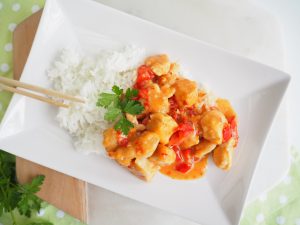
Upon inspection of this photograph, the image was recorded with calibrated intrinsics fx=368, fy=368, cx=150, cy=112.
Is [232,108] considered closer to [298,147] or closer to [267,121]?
[267,121]

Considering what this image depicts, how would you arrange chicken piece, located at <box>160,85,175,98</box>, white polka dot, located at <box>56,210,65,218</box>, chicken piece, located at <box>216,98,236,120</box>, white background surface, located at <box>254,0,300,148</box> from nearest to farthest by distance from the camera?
chicken piece, located at <box>160,85,175,98</box>, chicken piece, located at <box>216,98,236,120</box>, white polka dot, located at <box>56,210,65,218</box>, white background surface, located at <box>254,0,300,148</box>

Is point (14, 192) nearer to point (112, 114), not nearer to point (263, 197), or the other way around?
point (112, 114)

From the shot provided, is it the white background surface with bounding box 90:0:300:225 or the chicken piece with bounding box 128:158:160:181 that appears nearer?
the chicken piece with bounding box 128:158:160:181

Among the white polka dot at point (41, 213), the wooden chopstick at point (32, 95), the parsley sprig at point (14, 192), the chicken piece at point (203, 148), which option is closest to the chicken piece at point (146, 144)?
the chicken piece at point (203, 148)

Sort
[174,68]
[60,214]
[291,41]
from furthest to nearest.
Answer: [291,41]
[60,214]
[174,68]

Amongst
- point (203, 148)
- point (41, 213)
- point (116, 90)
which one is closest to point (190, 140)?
point (203, 148)

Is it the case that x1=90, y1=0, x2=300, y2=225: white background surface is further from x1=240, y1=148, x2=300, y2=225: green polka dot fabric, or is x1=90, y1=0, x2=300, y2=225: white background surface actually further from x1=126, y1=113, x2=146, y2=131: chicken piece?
x1=126, y1=113, x2=146, y2=131: chicken piece

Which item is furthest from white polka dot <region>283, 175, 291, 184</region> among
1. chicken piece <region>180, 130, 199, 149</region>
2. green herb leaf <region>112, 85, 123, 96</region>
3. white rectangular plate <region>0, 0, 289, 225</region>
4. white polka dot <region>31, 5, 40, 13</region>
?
white polka dot <region>31, 5, 40, 13</region>

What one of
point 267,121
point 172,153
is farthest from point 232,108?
point 172,153
